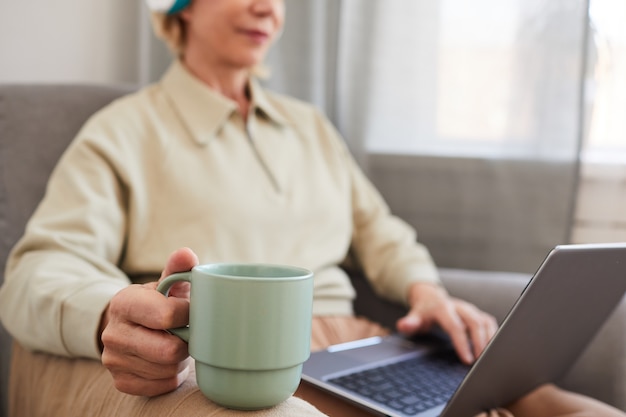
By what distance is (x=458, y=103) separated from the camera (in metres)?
1.42

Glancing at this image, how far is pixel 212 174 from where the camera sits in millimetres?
1077

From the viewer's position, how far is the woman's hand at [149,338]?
22.1 inches

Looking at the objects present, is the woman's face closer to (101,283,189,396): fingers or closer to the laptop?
the laptop

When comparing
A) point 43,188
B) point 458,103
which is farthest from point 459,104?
point 43,188

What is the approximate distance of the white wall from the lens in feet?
4.25

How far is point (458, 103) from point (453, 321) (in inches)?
22.9

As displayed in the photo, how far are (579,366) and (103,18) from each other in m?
1.19

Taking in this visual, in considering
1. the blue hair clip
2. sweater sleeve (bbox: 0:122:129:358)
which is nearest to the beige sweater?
sweater sleeve (bbox: 0:122:129:358)

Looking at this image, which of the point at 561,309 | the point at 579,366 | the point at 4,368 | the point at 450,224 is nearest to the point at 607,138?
the point at 450,224

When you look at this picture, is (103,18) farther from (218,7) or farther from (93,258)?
(93,258)

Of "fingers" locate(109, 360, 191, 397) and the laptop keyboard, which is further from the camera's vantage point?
the laptop keyboard

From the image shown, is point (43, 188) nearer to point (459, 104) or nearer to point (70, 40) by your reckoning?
point (70, 40)

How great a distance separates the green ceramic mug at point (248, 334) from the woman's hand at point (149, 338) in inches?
1.2

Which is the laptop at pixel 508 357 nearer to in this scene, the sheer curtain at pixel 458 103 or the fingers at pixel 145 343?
the fingers at pixel 145 343
